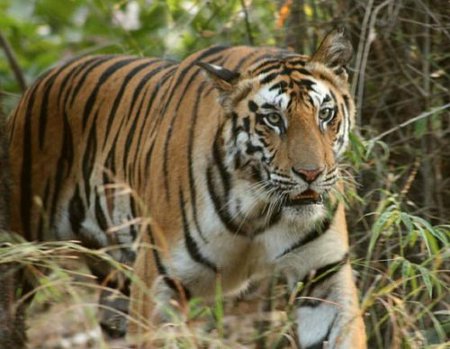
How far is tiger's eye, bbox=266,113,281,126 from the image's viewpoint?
3.72m

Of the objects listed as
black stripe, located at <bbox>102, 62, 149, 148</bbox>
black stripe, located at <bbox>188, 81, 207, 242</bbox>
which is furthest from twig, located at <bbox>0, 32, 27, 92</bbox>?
black stripe, located at <bbox>188, 81, 207, 242</bbox>

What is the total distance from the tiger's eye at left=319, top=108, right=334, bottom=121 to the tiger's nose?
23cm

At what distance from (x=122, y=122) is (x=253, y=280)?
86 cm

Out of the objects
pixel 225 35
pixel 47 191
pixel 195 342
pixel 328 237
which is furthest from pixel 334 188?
pixel 225 35

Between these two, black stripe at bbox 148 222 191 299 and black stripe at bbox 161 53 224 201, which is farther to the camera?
black stripe at bbox 161 53 224 201

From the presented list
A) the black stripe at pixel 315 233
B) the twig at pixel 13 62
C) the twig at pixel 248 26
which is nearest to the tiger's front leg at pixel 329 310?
the black stripe at pixel 315 233

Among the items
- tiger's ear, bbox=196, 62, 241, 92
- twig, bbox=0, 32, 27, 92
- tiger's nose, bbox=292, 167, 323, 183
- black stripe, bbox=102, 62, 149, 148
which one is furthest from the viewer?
twig, bbox=0, 32, 27, 92

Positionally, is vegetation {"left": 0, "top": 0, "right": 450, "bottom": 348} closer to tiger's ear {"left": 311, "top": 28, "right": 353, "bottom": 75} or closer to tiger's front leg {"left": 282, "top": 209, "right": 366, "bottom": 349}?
tiger's front leg {"left": 282, "top": 209, "right": 366, "bottom": 349}

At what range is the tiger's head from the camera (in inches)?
142

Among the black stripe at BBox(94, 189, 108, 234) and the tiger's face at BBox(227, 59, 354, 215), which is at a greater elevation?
the tiger's face at BBox(227, 59, 354, 215)

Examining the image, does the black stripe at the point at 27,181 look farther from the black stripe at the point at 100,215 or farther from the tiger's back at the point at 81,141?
the black stripe at the point at 100,215

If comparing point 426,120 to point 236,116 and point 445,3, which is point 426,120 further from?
point 236,116

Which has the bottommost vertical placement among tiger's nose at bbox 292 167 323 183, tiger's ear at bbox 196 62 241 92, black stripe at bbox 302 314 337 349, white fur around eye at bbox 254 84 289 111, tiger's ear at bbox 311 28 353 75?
black stripe at bbox 302 314 337 349

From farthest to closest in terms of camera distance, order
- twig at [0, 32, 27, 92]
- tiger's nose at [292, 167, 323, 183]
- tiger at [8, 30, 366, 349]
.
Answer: twig at [0, 32, 27, 92]
tiger at [8, 30, 366, 349]
tiger's nose at [292, 167, 323, 183]
